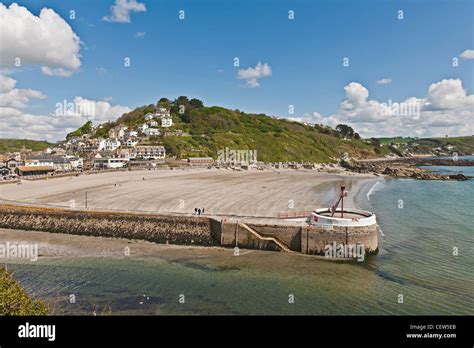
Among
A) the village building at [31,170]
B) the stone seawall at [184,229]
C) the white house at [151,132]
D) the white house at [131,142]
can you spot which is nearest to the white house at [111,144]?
the white house at [131,142]

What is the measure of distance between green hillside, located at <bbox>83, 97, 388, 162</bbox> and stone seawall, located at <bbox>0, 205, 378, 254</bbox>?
245 feet

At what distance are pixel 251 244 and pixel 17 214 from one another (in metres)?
24.4

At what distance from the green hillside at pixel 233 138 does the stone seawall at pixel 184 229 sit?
7461 cm

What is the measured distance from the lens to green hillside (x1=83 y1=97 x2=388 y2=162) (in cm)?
11688

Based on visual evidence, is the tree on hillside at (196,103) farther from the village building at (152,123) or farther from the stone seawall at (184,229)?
the stone seawall at (184,229)

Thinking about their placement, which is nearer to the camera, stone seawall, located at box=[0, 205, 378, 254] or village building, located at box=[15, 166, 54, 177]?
stone seawall, located at box=[0, 205, 378, 254]

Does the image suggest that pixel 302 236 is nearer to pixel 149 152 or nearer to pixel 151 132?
pixel 149 152

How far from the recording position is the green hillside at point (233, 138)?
11688 cm

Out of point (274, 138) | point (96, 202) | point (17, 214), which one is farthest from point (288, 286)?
point (274, 138)

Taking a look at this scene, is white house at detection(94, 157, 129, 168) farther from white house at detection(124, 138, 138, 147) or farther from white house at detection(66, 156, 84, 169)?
white house at detection(124, 138, 138, 147)

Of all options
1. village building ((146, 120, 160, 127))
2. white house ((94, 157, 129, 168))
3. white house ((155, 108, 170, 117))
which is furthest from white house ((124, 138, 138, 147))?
white house ((155, 108, 170, 117))

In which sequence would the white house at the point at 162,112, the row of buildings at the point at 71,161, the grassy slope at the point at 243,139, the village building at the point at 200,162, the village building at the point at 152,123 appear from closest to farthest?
the row of buildings at the point at 71,161 → the village building at the point at 200,162 → the grassy slope at the point at 243,139 → the village building at the point at 152,123 → the white house at the point at 162,112
